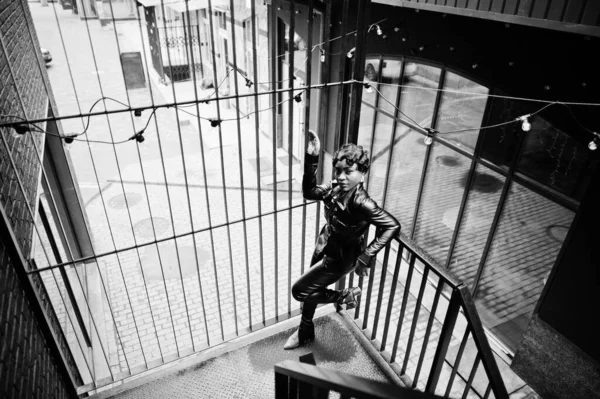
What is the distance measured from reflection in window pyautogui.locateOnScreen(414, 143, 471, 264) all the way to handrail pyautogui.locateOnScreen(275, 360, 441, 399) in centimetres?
553

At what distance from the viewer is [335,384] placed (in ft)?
5.49

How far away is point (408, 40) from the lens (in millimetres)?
7105

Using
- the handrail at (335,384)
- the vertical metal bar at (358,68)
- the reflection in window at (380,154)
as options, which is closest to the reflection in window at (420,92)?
the reflection in window at (380,154)

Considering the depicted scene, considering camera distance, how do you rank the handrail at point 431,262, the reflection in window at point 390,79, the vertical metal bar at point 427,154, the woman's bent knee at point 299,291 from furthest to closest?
the reflection in window at point 390,79 < the vertical metal bar at point 427,154 < the woman's bent knee at point 299,291 < the handrail at point 431,262

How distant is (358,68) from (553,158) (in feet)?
11.3

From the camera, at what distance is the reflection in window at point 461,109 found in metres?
6.30

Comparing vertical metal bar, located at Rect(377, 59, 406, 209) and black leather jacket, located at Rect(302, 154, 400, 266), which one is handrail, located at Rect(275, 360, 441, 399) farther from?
vertical metal bar, located at Rect(377, 59, 406, 209)

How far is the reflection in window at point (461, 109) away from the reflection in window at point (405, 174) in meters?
0.68

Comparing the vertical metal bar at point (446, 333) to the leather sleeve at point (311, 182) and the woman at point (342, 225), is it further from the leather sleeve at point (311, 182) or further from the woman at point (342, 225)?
the leather sleeve at point (311, 182)

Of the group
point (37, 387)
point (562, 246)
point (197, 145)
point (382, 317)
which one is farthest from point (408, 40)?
point (197, 145)

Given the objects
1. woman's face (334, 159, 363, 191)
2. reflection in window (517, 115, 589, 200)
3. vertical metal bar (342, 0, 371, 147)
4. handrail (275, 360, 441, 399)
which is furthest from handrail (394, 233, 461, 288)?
reflection in window (517, 115, 589, 200)

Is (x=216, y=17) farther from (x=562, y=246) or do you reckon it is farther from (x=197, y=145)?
(x=562, y=246)

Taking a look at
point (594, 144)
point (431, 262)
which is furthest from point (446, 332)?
point (594, 144)

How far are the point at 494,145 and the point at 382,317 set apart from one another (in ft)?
10.3
